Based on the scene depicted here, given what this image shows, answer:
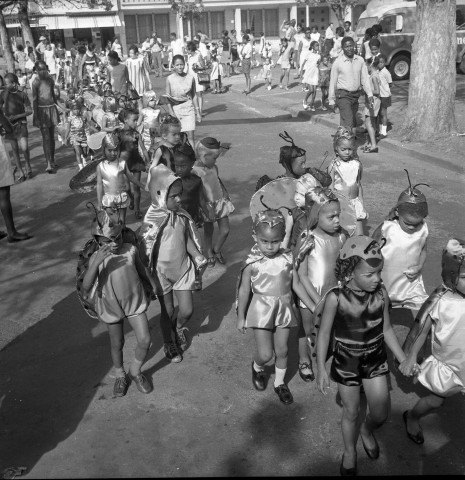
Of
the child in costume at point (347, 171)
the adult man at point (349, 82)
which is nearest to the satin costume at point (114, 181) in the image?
the child in costume at point (347, 171)

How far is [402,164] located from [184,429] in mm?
7925

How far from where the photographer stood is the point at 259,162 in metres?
11.5

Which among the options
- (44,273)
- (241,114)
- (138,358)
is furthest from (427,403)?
(241,114)

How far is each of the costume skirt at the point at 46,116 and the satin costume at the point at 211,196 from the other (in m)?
6.07

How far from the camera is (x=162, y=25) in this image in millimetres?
51062

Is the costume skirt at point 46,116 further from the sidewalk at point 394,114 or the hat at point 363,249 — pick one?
the hat at point 363,249

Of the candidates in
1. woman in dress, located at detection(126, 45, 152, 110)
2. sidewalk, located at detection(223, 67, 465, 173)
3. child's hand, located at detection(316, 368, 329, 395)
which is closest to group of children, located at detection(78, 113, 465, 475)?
child's hand, located at detection(316, 368, 329, 395)

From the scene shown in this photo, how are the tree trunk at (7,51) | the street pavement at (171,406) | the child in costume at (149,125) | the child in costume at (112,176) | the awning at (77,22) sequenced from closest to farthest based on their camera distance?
the street pavement at (171,406)
the child in costume at (112,176)
the child in costume at (149,125)
the tree trunk at (7,51)
the awning at (77,22)

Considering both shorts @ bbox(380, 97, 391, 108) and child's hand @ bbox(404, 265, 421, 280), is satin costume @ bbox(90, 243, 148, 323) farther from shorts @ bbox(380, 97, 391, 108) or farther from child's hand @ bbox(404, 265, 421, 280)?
shorts @ bbox(380, 97, 391, 108)

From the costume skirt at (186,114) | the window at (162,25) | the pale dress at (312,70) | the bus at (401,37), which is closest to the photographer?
the costume skirt at (186,114)

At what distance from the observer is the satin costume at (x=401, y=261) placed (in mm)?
4664

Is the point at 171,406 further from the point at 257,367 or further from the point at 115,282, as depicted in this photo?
the point at 115,282

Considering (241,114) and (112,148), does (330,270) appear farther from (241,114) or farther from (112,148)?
(241,114)

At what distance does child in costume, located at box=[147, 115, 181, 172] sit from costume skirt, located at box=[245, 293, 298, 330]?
2.12 m
